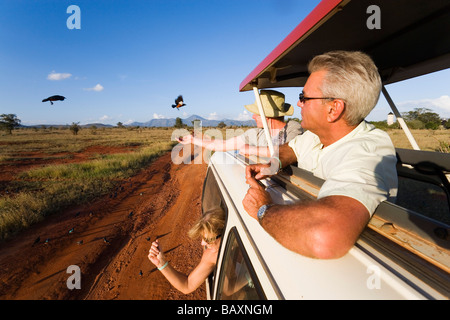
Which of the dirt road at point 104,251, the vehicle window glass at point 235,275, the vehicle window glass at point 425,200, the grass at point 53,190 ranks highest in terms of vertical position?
the vehicle window glass at point 235,275

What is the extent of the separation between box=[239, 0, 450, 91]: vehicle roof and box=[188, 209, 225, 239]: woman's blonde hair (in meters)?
1.24

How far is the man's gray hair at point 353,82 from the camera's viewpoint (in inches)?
49.5

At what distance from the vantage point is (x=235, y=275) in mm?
1312

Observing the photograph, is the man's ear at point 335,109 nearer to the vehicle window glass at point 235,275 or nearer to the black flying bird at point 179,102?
the vehicle window glass at point 235,275

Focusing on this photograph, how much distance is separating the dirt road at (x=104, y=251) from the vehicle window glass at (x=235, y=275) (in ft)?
6.06

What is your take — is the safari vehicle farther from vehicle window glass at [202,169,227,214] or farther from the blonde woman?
the blonde woman

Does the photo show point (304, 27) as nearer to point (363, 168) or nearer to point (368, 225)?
point (363, 168)

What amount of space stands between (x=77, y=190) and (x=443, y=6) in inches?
342

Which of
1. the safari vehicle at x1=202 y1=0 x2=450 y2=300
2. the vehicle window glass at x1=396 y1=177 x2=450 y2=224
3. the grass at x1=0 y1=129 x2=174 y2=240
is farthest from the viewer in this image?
the grass at x1=0 y1=129 x2=174 y2=240

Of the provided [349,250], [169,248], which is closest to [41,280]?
[169,248]

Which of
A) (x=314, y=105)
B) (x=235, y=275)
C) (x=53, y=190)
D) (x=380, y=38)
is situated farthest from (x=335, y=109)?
(x=53, y=190)

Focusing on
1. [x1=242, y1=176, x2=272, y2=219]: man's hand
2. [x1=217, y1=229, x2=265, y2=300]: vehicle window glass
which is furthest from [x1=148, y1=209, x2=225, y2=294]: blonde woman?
[x1=242, y1=176, x2=272, y2=219]: man's hand

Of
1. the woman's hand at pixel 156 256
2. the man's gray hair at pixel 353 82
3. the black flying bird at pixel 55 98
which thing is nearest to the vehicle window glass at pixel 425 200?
the man's gray hair at pixel 353 82

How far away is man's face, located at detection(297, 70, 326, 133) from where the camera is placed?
4.61ft
